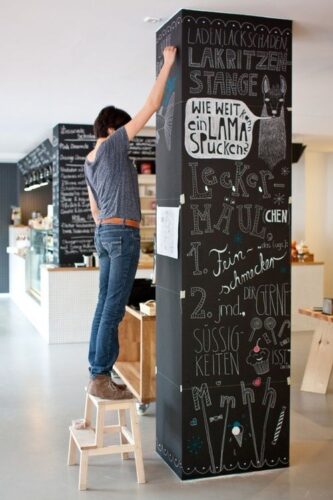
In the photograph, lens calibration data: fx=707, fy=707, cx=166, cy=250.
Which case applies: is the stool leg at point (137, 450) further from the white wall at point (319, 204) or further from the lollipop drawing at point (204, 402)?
the white wall at point (319, 204)

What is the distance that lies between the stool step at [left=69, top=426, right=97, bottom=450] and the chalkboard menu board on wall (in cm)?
487

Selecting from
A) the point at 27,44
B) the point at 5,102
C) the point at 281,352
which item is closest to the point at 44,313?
the point at 5,102

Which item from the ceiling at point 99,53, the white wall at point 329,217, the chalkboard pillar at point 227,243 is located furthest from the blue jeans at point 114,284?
the white wall at point 329,217

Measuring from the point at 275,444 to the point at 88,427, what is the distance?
3.67 feet

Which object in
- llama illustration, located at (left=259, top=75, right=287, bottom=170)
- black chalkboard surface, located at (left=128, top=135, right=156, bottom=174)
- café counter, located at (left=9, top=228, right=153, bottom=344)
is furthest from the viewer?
black chalkboard surface, located at (left=128, top=135, right=156, bottom=174)

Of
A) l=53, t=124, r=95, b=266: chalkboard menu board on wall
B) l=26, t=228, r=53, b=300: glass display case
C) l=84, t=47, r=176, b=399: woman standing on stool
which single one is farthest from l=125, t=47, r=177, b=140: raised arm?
l=26, t=228, r=53, b=300: glass display case

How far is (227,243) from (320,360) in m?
2.71

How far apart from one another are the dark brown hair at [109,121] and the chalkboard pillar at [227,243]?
27cm

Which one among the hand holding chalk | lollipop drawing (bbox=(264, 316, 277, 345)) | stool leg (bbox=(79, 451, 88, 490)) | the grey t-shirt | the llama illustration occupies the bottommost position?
stool leg (bbox=(79, 451, 88, 490))

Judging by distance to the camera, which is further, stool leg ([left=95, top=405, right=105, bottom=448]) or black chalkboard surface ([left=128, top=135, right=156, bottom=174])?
black chalkboard surface ([left=128, top=135, right=156, bottom=174])

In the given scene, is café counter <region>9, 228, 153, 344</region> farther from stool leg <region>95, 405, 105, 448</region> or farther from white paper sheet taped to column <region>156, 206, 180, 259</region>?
stool leg <region>95, 405, 105, 448</region>

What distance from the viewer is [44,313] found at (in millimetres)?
8812

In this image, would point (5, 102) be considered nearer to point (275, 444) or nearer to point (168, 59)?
point (168, 59)

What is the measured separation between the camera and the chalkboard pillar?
3945 millimetres
